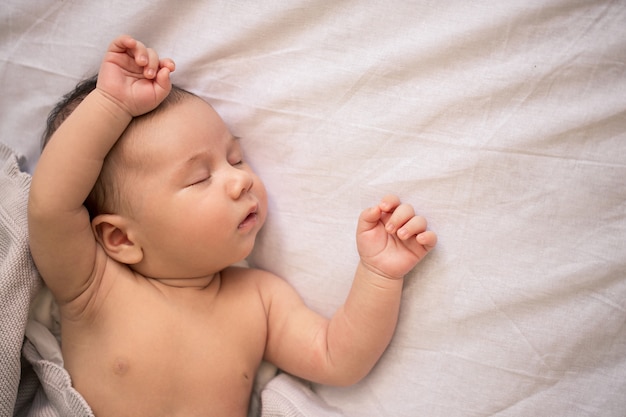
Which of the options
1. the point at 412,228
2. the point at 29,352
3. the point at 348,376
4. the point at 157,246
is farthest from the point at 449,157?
the point at 29,352

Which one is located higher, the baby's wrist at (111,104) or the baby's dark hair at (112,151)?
the baby's wrist at (111,104)

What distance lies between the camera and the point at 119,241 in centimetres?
114

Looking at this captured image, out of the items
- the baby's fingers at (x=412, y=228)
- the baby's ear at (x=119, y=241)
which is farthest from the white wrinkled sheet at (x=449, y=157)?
the baby's ear at (x=119, y=241)

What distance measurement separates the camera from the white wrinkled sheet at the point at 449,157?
3.41 ft

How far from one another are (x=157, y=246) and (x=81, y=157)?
0.22 metres

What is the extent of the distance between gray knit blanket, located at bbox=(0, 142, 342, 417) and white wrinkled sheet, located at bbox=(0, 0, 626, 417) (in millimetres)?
124

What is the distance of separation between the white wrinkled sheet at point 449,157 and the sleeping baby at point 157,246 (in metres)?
0.08

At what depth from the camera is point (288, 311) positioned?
1214 mm

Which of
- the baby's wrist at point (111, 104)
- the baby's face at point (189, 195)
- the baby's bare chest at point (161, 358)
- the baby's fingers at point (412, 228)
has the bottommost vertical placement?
the baby's bare chest at point (161, 358)

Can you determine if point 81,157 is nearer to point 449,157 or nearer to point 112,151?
point 112,151

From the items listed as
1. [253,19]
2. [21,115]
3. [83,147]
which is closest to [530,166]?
[253,19]

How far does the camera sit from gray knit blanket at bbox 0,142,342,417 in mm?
1081

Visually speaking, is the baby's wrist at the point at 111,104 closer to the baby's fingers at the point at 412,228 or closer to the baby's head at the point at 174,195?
the baby's head at the point at 174,195

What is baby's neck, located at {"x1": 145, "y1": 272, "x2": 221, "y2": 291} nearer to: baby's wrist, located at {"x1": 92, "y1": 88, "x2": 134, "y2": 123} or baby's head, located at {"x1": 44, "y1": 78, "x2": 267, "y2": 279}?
baby's head, located at {"x1": 44, "y1": 78, "x2": 267, "y2": 279}
